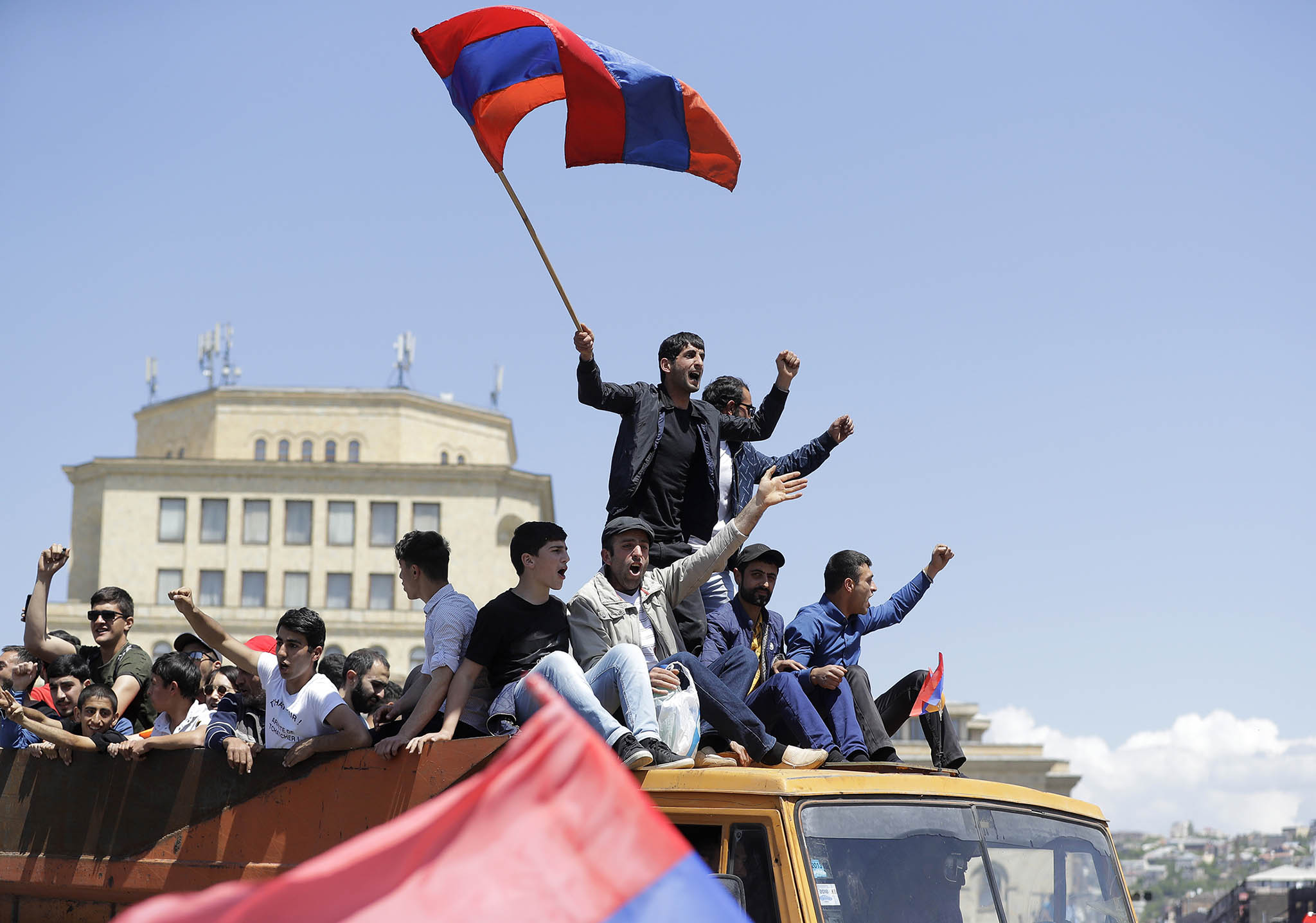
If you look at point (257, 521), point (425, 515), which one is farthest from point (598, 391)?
point (257, 521)

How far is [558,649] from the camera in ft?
21.8

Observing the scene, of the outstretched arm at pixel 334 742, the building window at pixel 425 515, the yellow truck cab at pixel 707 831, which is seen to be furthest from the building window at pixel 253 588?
the outstretched arm at pixel 334 742

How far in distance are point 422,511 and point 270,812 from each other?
→ 75.4m

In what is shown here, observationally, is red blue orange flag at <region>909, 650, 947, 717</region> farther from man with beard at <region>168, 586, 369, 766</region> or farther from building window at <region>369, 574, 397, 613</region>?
building window at <region>369, 574, 397, 613</region>

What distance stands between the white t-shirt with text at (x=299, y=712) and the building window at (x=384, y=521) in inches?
2964

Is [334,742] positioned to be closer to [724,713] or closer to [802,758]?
[724,713]

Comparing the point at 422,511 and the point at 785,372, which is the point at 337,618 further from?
the point at 785,372

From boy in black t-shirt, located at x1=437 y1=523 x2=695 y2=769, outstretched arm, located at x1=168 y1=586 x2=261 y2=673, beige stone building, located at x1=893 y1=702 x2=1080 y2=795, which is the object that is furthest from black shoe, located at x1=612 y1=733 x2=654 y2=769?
beige stone building, located at x1=893 y1=702 x2=1080 y2=795

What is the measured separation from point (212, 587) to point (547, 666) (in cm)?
7726

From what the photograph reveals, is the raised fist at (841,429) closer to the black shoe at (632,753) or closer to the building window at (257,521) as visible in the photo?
the black shoe at (632,753)

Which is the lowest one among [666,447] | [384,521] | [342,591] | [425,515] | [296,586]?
[666,447]

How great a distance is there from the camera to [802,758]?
6.05 m

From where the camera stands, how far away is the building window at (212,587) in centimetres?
7888

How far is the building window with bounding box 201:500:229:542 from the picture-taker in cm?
8056
